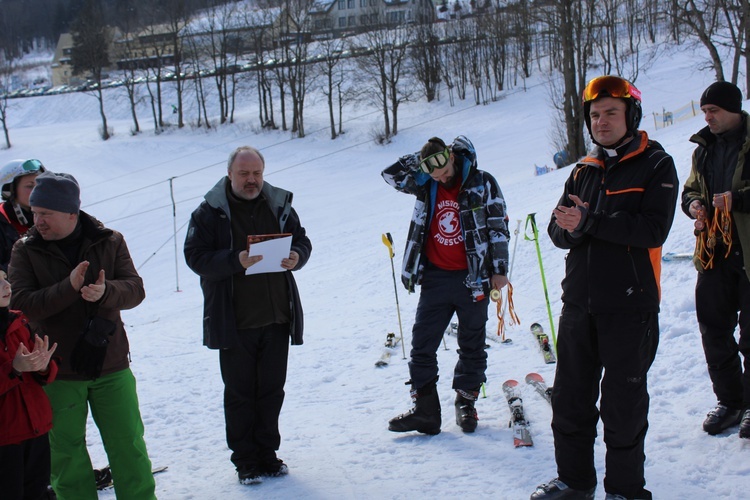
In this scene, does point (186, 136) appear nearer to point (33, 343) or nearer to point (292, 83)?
point (292, 83)

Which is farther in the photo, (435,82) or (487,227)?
(435,82)

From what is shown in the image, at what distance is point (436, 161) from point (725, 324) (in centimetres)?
205

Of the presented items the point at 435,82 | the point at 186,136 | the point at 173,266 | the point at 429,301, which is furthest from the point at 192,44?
the point at 429,301

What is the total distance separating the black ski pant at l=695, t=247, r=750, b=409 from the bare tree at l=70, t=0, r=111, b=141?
1823 inches

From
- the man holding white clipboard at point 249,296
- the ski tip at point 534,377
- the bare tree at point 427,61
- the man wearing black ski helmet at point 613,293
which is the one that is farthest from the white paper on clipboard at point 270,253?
the bare tree at point 427,61

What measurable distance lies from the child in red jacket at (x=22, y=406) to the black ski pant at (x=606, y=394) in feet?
8.14

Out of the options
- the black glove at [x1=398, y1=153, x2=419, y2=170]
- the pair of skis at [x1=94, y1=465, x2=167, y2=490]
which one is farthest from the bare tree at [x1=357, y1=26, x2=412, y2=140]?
the pair of skis at [x1=94, y1=465, x2=167, y2=490]

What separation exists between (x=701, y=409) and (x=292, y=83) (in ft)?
141

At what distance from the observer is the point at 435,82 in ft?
158

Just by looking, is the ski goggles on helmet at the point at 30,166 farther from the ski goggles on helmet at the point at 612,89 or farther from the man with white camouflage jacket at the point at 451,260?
the ski goggles on helmet at the point at 612,89

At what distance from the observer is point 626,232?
9.62 ft

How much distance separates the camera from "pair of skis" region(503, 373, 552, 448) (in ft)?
13.2

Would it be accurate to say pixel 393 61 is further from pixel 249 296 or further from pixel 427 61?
pixel 249 296

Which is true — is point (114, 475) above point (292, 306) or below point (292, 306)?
below
